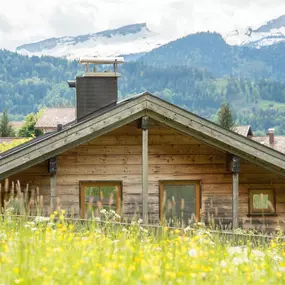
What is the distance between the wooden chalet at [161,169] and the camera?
15695 mm

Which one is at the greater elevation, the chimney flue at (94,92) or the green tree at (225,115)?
the green tree at (225,115)

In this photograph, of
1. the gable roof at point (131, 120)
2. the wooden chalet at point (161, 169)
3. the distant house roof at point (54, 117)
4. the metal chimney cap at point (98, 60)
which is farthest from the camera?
the distant house roof at point (54, 117)

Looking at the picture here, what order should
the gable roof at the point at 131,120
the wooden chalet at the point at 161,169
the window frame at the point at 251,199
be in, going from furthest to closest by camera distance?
the window frame at the point at 251,199 < the wooden chalet at the point at 161,169 < the gable roof at the point at 131,120

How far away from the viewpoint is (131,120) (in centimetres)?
1570

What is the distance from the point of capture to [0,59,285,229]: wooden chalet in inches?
618

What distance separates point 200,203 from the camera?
17125 mm

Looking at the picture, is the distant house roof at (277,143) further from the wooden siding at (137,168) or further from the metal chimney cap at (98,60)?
the wooden siding at (137,168)

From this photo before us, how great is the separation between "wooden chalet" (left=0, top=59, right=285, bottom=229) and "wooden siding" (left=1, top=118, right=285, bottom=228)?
2 cm

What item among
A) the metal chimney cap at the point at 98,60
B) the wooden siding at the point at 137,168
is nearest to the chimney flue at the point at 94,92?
the metal chimney cap at the point at 98,60

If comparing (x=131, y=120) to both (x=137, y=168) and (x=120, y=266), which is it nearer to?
(x=137, y=168)

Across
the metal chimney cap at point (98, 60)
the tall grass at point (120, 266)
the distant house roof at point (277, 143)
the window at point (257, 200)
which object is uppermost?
the distant house roof at point (277, 143)

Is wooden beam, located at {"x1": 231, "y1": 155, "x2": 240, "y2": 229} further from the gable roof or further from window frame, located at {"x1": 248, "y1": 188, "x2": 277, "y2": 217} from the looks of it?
window frame, located at {"x1": 248, "y1": 188, "x2": 277, "y2": 217}

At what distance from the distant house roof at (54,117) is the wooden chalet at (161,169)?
320 ft

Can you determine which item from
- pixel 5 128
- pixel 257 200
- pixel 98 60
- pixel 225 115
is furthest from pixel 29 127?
pixel 257 200
